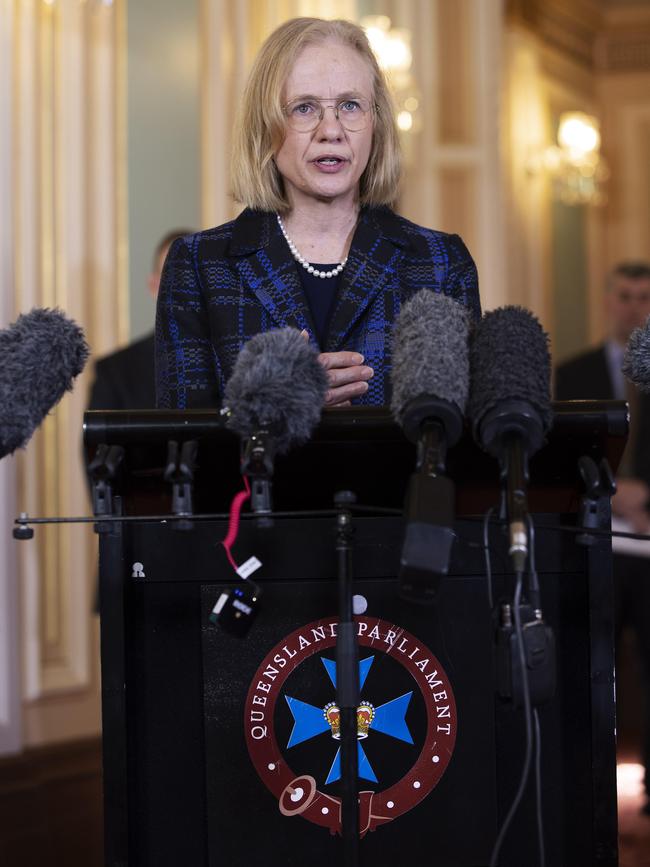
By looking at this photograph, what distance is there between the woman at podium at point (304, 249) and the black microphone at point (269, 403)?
46 centimetres

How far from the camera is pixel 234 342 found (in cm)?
199

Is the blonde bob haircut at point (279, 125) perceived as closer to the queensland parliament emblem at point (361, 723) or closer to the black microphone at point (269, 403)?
the black microphone at point (269, 403)

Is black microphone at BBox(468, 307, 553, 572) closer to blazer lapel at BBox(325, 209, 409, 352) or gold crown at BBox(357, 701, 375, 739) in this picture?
gold crown at BBox(357, 701, 375, 739)

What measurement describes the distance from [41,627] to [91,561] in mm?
345

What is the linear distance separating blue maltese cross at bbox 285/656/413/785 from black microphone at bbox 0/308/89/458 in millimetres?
468

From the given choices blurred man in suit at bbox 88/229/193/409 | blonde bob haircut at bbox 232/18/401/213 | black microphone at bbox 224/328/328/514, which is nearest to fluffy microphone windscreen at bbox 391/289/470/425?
black microphone at bbox 224/328/328/514

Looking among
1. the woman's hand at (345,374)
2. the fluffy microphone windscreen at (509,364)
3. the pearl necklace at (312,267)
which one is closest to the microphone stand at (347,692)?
the fluffy microphone windscreen at (509,364)

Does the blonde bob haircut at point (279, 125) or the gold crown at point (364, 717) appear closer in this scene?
the gold crown at point (364, 717)

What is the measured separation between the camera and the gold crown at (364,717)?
1.65 m

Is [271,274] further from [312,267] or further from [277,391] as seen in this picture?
[277,391]

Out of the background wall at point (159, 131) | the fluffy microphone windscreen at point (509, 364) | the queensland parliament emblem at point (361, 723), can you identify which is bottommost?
the queensland parliament emblem at point (361, 723)

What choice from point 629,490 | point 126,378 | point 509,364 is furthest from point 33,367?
point 629,490

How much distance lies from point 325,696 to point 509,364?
495 mm

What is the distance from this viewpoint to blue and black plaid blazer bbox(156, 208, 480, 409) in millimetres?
1996
